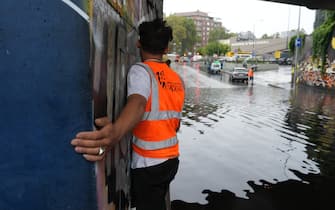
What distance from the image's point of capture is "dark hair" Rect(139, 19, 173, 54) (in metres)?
2.39

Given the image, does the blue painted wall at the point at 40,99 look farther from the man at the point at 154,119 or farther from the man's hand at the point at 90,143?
the man at the point at 154,119

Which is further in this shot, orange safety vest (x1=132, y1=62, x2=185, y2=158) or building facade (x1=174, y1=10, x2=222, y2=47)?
building facade (x1=174, y1=10, x2=222, y2=47)

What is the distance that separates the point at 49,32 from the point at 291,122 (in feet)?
38.4

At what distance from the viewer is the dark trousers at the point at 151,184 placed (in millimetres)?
2418

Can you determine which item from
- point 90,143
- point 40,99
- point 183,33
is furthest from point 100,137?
point 183,33

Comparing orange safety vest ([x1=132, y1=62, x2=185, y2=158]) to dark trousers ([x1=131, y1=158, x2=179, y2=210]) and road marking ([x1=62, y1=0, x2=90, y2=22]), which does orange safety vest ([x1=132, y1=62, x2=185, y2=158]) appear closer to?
dark trousers ([x1=131, y1=158, x2=179, y2=210])

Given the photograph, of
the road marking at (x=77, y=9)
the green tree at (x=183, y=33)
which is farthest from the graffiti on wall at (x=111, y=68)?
the green tree at (x=183, y=33)

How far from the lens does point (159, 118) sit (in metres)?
2.34

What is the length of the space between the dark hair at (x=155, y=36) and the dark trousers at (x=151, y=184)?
0.84 m

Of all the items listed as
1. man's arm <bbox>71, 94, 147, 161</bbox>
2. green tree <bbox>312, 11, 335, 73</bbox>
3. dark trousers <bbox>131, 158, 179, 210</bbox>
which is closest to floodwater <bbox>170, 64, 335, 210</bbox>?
dark trousers <bbox>131, 158, 179, 210</bbox>

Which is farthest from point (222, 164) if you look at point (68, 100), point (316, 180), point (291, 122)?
point (291, 122)

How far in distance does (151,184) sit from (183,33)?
13459cm

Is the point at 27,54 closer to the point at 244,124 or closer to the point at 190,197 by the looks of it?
the point at 190,197

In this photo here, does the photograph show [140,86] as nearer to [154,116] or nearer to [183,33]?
[154,116]
